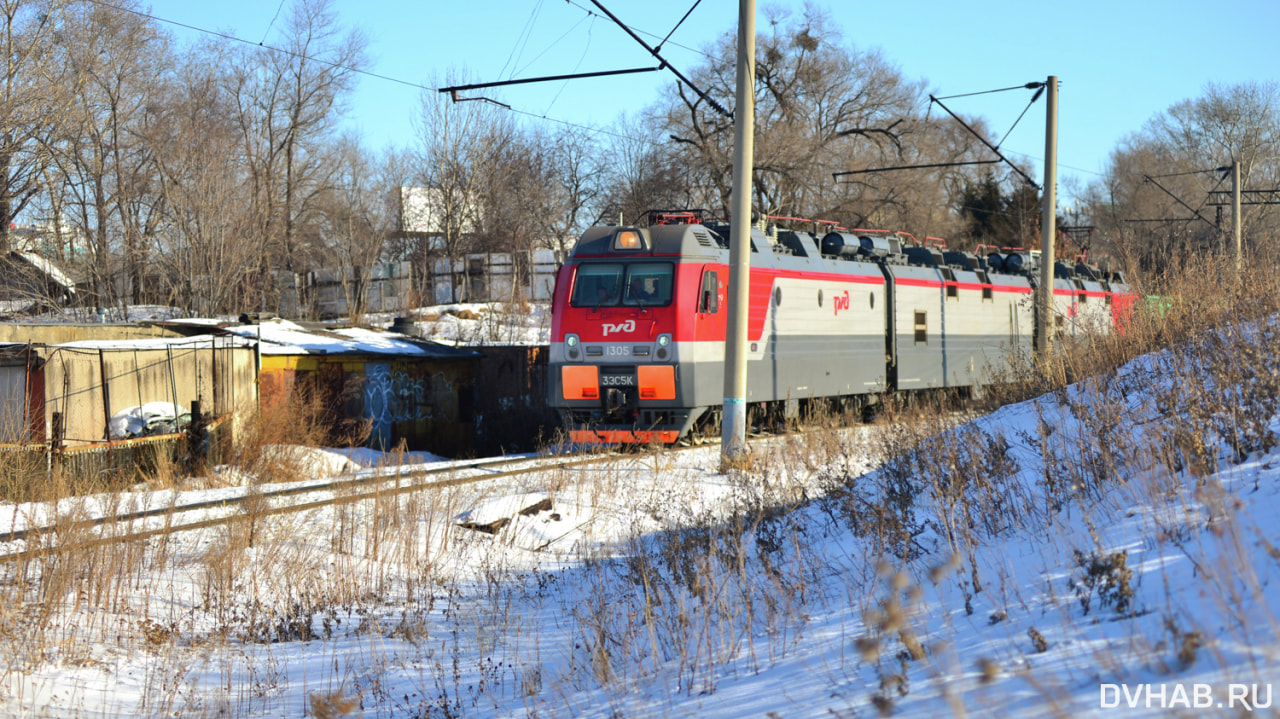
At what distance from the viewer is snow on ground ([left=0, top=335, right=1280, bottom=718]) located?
3848 mm

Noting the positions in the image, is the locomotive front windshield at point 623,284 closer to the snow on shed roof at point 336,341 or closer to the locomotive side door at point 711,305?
the locomotive side door at point 711,305

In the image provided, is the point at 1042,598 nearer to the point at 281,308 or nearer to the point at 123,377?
the point at 123,377

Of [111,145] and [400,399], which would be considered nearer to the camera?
[400,399]

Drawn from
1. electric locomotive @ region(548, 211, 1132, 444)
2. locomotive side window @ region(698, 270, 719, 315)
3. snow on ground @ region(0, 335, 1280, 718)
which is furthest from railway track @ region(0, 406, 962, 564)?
locomotive side window @ region(698, 270, 719, 315)

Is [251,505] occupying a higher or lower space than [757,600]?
higher

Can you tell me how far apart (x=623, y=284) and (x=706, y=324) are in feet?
4.77

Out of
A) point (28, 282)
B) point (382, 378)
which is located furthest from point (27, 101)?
point (382, 378)

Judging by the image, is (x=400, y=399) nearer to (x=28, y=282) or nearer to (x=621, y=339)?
(x=621, y=339)

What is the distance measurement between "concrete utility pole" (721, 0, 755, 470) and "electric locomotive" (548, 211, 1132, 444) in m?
2.45

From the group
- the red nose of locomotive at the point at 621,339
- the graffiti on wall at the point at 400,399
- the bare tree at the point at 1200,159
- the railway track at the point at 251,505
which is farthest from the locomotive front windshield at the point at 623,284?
the bare tree at the point at 1200,159

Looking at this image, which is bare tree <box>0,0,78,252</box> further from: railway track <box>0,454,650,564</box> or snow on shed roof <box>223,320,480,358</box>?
railway track <box>0,454,650,564</box>

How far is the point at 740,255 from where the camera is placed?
1251 cm

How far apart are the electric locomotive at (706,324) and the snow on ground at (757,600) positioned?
16.1 ft

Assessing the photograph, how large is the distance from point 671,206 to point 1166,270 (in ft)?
104
